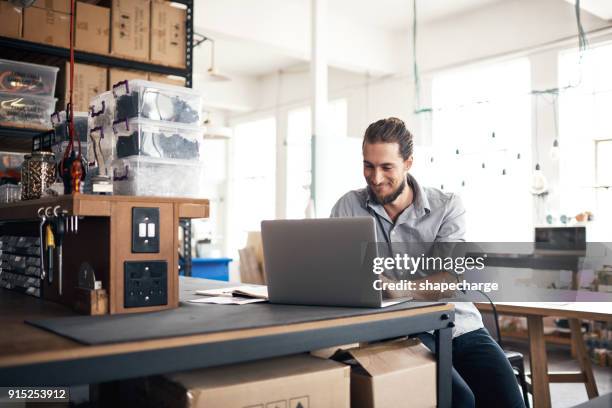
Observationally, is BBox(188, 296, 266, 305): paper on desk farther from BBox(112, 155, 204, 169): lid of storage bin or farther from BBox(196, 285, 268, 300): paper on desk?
BBox(112, 155, 204, 169): lid of storage bin

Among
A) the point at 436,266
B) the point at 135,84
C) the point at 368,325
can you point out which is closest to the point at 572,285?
the point at 436,266

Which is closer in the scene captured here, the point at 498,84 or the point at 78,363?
the point at 78,363

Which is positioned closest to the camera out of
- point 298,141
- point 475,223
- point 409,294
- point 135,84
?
point 135,84

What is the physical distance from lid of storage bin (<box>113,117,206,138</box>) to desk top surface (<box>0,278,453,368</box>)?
0.54 meters

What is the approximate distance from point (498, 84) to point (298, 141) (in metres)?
2.95

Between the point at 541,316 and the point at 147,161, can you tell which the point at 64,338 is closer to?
the point at 147,161

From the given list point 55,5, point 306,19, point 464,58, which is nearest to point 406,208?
point 55,5

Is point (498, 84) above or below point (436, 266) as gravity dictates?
above

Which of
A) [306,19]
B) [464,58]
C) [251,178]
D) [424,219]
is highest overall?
[306,19]

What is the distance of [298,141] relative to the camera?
316 inches

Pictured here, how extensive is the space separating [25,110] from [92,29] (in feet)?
1.91

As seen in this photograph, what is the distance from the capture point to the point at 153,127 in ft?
5.72

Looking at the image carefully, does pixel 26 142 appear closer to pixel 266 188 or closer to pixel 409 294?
pixel 409 294

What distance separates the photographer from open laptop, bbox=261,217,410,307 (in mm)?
1499
